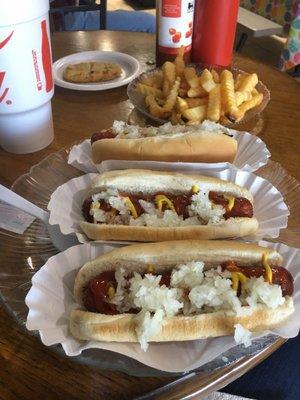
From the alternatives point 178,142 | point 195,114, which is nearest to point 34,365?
point 178,142

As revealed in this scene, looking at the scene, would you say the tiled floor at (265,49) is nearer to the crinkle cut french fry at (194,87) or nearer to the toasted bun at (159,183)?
the crinkle cut french fry at (194,87)

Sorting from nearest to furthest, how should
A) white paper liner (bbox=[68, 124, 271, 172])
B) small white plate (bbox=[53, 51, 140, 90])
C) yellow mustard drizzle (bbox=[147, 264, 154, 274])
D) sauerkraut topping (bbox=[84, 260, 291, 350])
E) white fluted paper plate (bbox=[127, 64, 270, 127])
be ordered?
1. sauerkraut topping (bbox=[84, 260, 291, 350])
2. yellow mustard drizzle (bbox=[147, 264, 154, 274])
3. white paper liner (bbox=[68, 124, 271, 172])
4. white fluted paper plate (bbox=[127, 64, 270, 127])
5. small white plate (bbox=[53, 51, 140, 90])

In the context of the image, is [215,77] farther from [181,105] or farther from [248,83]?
[181,105]

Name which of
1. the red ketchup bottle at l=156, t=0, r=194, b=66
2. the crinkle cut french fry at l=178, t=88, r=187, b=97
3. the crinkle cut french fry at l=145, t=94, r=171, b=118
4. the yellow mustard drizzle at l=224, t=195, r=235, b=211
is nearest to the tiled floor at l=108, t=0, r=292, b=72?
the red ketchup bottle at l=156, t=0, r=194, b=66

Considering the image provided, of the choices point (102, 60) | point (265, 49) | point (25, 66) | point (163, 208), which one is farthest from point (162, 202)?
point (265, 49)

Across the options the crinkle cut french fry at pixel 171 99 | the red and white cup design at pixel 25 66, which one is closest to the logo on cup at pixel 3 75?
the red and white cup design at pixel 25 66

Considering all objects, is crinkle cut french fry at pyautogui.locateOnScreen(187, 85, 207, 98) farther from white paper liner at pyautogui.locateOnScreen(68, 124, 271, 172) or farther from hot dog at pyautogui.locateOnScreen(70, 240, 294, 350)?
hot dog at pyautogui.locateOnScreen(70, 240, 294, 350)
